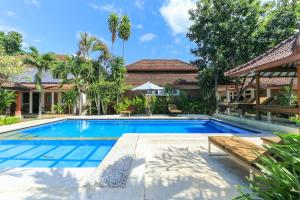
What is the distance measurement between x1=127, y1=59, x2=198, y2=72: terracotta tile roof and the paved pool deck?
2256 centimetres

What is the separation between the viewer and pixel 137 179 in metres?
4.28

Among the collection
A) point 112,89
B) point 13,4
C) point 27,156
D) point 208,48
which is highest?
point 13,4

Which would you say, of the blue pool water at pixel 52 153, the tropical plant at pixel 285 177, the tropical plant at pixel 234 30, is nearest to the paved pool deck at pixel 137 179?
the blue pool water at pixel 52 153

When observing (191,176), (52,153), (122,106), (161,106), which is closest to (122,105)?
(122,106)

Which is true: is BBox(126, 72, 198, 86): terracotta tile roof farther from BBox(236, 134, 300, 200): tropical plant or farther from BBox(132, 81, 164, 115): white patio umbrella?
BBox(236, 134, 300, 200): tropical plant

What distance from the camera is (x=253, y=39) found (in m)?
18.1

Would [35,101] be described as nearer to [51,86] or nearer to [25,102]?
[25,102]

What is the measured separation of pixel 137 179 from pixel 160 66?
1007 inches

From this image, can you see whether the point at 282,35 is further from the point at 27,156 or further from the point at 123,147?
the point at 27,156

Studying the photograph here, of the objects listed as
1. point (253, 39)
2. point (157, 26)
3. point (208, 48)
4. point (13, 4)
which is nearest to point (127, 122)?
point (208, 48)

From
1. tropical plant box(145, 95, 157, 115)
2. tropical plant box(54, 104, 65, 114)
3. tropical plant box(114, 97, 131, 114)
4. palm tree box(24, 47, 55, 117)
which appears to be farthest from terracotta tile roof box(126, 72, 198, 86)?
palm tree box(24, 47, 55, 117)

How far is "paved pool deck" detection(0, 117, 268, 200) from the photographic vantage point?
3715 millimetres

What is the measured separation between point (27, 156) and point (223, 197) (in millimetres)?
6215

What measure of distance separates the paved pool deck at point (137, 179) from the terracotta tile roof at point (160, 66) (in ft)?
74.0
